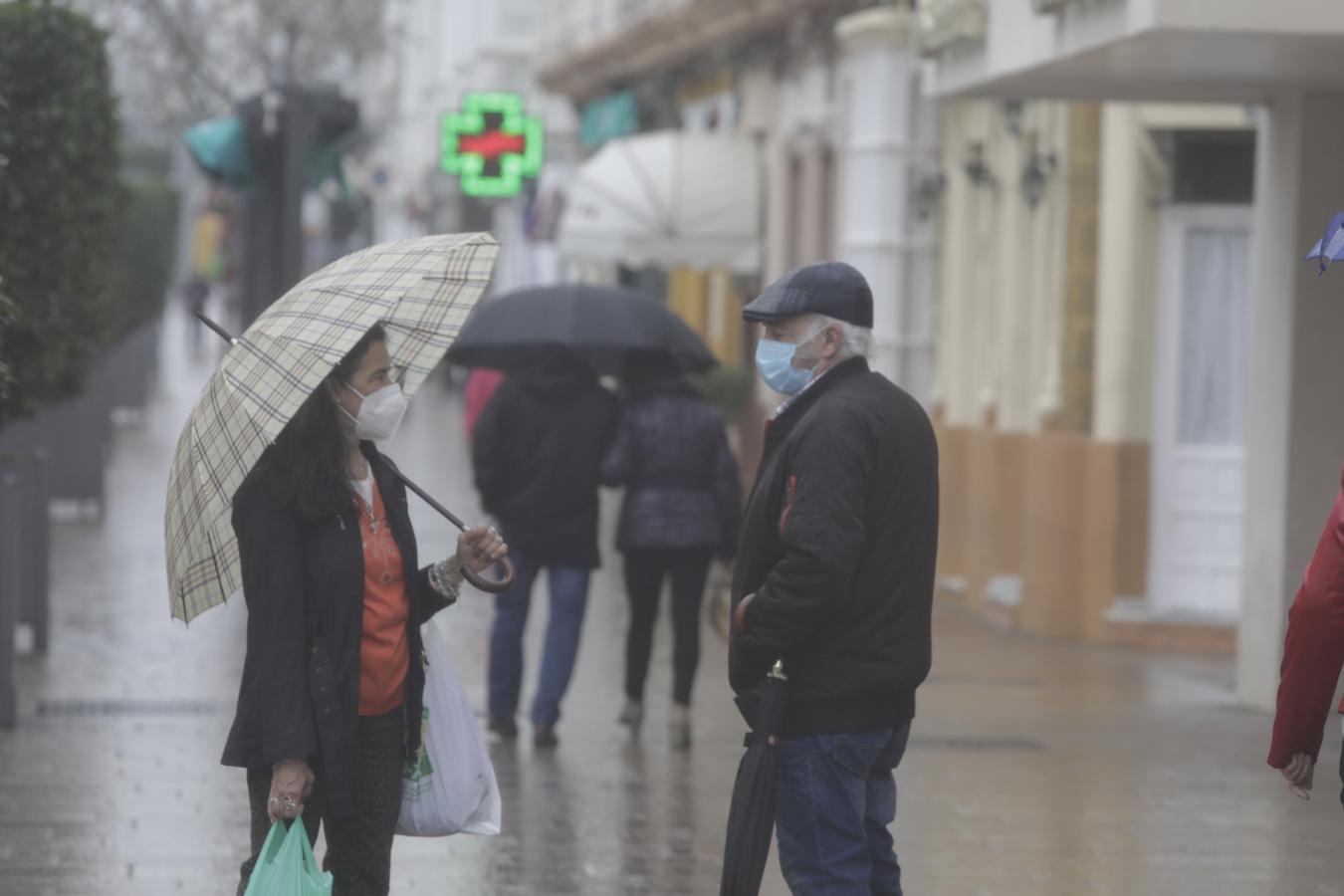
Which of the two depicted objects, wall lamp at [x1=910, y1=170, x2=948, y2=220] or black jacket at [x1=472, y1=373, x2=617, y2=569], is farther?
wall lamp at [x1=910, y1=170, x2=948, y2=220]

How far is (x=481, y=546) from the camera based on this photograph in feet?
18.9

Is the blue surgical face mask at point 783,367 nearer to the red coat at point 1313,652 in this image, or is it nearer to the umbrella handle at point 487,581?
the umbrella handle at point 487,581

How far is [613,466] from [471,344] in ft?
3.36

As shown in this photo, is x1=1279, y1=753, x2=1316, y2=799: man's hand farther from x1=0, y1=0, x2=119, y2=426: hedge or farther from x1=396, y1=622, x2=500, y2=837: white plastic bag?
x1=0, y1=0, x2=119, y2=426: hedge

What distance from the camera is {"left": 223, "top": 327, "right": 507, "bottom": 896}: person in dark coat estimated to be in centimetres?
555

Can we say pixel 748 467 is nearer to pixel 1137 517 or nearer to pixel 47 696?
pixel 1137 517

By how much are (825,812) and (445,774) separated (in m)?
0.86

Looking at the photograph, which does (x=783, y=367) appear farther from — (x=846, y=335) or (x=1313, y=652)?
(x=1313, y=652)

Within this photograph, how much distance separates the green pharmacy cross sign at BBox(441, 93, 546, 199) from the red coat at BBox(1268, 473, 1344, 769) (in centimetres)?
1284

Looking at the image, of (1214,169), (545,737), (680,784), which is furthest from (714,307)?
(680,784)

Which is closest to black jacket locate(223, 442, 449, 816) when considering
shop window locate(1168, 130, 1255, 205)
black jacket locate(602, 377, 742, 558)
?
black jacket locate(602, 377, 742, 558)

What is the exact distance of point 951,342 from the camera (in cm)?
1827

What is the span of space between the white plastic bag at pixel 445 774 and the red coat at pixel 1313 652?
1.75m

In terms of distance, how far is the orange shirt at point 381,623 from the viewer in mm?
5727
